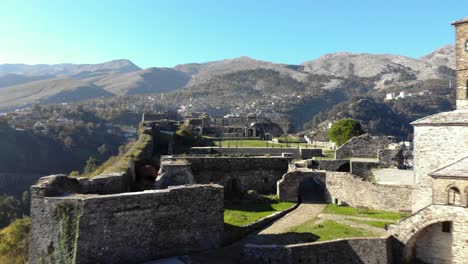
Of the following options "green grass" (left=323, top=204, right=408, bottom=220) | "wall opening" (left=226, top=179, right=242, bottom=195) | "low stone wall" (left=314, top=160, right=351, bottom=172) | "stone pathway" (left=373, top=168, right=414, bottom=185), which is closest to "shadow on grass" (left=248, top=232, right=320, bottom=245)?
"green grass" (left=323, top=204, right=408, bottom=220)

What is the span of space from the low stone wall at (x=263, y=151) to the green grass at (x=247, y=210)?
13254 millimetres

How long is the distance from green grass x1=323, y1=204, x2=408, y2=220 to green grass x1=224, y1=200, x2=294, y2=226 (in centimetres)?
239

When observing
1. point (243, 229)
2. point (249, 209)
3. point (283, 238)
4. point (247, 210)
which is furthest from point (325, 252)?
point (249, 209)

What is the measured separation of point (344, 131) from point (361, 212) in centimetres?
2673

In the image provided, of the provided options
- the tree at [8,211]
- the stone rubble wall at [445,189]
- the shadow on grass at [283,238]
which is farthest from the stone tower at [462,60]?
the tree at [8,211]

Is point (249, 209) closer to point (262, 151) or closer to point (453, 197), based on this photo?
point (453, 197)

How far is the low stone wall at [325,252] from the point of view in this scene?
16.3 m

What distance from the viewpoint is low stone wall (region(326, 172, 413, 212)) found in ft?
72.7

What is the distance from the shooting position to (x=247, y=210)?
22625 millimetres

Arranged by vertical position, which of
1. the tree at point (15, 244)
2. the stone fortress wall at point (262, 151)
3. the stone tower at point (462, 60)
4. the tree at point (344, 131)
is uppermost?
the stone tower at point (462, 60)

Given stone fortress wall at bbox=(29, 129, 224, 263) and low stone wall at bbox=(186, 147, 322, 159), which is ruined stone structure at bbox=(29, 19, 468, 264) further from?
low stone wall at bbox=(186, 147, 322, 159)

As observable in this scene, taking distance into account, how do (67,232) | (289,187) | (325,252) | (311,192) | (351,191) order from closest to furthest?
1. (67,232)
2. (325,252)
3. (351,191)
4. (289,187)
5. (311,192)

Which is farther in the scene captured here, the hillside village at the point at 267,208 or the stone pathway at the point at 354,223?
the stone pathway at the point at 354,223

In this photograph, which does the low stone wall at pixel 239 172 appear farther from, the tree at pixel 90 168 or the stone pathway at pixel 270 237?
the tree at pixel 90 168
